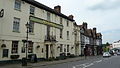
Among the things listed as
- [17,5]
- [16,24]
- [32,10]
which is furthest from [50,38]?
[17,5]

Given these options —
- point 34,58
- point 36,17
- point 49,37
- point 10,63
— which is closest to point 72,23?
point 49,37

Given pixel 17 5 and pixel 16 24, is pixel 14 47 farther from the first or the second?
pixel 17 5

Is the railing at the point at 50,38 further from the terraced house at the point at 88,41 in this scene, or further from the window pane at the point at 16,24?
the terraced house at the point at 88,41

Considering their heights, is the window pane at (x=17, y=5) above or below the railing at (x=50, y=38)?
above

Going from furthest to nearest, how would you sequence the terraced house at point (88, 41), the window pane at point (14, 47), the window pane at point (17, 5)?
the terraced house at point (88, 41) < the window pane at point (17, 5) < the window pane at point (14, 47)

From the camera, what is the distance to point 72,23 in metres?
45.2

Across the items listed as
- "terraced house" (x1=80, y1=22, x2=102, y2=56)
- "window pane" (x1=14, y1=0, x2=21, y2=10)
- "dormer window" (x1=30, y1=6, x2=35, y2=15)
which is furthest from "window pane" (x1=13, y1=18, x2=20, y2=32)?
"terraced house" (x1=80, y1=22, x2=102, y2=56)

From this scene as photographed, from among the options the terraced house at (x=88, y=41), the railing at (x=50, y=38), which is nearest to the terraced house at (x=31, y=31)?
the railing at (x=50, y=38)

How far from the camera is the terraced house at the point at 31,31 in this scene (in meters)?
23.6

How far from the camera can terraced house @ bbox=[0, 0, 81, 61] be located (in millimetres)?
23594

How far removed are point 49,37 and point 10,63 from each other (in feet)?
35.6

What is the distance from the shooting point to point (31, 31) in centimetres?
2852

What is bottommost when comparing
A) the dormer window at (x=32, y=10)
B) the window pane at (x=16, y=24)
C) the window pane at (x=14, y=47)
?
the window pane at (x=14, y=47)

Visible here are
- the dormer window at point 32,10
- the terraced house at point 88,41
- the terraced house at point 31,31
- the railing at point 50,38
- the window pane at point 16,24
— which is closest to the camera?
the terraced house at point 31,31
